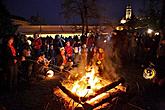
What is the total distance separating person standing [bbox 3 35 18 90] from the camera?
9709mm

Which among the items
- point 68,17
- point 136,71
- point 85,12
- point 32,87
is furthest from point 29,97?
point 68,17

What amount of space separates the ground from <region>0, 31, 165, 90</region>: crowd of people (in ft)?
2.26

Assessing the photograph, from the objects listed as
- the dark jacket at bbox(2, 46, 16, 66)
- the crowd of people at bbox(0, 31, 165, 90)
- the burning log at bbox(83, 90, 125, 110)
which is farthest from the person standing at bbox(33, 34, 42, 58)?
the burning log at bbox(83, 90, 125, 110)

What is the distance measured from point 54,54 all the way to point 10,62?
4.96 metres

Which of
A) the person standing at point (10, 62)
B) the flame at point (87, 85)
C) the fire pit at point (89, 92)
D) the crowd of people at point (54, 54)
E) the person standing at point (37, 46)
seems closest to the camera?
the fire pit at point (89, 92)

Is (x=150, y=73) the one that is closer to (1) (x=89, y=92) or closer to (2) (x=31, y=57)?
(1) (x=89, y=92)

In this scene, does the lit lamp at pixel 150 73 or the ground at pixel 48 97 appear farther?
the lit lamp at pixel 150 73

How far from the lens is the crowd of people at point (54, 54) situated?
397 inches

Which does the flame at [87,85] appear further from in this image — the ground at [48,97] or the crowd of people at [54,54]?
the crowd of people at [54,54]

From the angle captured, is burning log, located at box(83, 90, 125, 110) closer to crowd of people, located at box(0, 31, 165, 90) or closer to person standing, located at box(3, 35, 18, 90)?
crowd of people, located at box(0, 31, 165, 90)

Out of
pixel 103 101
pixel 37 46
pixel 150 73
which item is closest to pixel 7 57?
pixel 37 46

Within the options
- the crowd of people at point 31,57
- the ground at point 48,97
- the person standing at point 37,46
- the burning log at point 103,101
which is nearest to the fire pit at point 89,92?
the burning log at point 103,101

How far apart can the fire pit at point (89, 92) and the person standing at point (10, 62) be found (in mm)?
2402

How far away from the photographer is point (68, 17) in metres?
30.9
